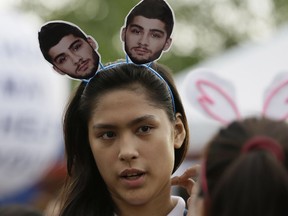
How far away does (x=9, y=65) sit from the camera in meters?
7.17

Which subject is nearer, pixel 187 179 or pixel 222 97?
pixel 222 97

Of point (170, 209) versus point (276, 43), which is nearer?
point (170, 209)

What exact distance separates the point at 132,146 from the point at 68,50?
44cm

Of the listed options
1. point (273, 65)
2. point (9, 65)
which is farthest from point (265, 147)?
point (273, 65)

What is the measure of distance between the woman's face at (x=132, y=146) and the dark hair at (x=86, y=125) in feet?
0.19

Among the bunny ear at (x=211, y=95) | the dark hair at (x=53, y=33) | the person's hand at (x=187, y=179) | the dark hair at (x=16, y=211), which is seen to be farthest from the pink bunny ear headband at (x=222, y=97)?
the dark hair at (x=16, y=211)

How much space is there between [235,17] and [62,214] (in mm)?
16860

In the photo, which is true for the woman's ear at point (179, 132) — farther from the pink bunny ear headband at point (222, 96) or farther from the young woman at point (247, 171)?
the young woman at point (247, 171)

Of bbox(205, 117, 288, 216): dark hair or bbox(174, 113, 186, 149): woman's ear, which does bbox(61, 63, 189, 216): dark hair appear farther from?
bbox(205, 117, 288, 216): dark hair

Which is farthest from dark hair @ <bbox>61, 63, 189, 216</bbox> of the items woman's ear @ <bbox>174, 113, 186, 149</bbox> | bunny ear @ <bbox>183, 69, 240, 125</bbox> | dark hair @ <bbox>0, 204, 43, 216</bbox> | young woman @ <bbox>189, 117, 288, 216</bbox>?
dark hair @ <bbox>0, 204, 43, 216</bbox>

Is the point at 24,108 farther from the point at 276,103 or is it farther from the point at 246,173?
the point at 246,173

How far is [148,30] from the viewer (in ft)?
9.85

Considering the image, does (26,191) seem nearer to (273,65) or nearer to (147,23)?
(273,65)

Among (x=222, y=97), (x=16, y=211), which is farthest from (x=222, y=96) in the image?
(x=16, y=211)
